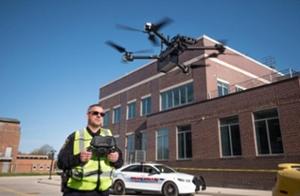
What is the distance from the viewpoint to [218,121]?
2103 centimetres

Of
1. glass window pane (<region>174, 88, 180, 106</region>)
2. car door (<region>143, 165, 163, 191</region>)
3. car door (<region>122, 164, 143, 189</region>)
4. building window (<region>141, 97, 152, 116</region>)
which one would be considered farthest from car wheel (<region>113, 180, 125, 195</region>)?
building window (<region>141, 97, 152, 116</region>)

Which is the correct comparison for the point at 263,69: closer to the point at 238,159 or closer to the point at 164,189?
the point at 238,159

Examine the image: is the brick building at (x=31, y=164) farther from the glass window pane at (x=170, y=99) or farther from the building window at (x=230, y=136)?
the building window at (x=230, y=136)

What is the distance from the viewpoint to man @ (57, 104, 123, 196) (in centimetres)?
327

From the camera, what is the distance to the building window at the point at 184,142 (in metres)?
23.3

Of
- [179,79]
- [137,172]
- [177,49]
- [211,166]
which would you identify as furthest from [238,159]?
[179,79]

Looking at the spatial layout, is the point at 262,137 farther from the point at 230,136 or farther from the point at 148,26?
the point at 148,26

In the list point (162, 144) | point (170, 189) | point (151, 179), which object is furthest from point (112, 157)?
point (162, 144)

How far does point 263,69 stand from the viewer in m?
34.3

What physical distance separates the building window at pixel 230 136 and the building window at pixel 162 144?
246 inches

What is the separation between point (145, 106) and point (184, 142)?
33.7 feet

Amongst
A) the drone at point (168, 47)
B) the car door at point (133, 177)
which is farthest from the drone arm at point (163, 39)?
the car door at point (133, 177)

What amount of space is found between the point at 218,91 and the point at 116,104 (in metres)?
16.9

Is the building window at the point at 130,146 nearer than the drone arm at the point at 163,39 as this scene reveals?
No
